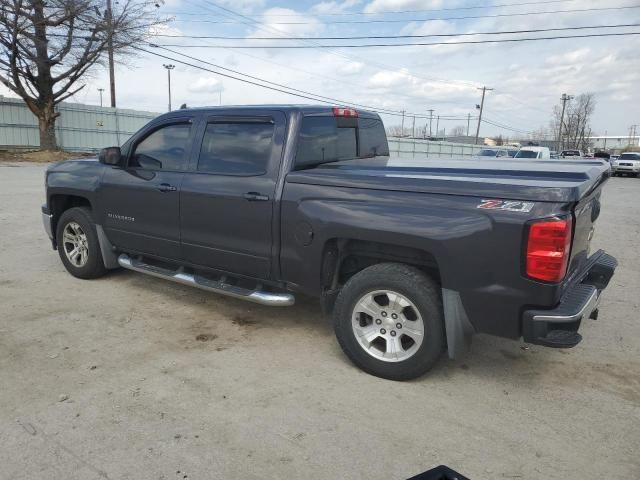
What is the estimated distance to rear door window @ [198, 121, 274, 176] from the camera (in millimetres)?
4152

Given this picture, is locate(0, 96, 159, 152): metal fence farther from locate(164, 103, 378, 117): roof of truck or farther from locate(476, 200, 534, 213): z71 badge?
locate(476, 200, 534, 213): z71 badge

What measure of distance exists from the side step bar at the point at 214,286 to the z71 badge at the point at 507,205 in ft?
5.63

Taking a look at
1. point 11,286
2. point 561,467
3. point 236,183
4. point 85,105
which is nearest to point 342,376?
point 561,467

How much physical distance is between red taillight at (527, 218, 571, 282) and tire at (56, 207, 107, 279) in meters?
4.35

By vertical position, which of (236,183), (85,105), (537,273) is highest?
(85,105)

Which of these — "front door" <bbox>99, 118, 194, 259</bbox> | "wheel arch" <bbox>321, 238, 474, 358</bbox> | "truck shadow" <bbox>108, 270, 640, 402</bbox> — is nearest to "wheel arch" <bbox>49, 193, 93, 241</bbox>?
"front door" <bbox>99, 118, 194, 259</bbox>

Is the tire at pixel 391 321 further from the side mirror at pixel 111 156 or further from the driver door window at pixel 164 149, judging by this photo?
the side mirror at pixel 111 156

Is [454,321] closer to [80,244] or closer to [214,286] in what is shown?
[214,286]

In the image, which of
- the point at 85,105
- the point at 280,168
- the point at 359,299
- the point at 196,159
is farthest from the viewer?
the point at 85,105

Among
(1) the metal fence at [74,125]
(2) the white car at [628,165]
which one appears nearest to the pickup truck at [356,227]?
(1) the metal fence at [74,125]

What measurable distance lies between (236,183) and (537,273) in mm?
2371

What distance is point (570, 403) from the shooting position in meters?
3.35

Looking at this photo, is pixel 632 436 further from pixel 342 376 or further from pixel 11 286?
pixel 11 286

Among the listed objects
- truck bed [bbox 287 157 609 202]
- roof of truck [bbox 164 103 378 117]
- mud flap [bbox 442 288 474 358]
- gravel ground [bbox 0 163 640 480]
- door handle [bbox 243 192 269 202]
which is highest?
roof of truck [bbox 164 103 378 117]
